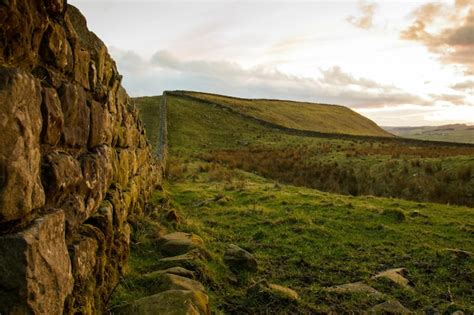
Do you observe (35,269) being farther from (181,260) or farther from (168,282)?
(181,260)

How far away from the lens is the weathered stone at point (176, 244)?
684 centimetres

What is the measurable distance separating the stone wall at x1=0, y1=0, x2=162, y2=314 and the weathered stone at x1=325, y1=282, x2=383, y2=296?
10.5 ft

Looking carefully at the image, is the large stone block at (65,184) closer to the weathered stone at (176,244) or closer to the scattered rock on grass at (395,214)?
the weathered stone at (176,244)

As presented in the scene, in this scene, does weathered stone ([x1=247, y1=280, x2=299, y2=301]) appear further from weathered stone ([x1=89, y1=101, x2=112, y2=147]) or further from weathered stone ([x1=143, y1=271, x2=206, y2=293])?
weathered stone ([x1=89, y1=101, x2=112, y2=147])

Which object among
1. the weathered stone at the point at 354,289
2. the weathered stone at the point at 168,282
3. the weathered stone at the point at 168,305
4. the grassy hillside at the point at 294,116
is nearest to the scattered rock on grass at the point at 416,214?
the weathered stone at the point at 354,289

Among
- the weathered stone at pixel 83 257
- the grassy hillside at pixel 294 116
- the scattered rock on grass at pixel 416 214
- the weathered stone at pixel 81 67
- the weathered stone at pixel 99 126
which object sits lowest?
the scattered rock on grass at pixel 416 214

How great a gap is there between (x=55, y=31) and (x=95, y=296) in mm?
2440

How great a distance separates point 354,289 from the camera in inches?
254

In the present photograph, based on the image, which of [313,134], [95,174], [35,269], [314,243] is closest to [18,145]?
[35,269]

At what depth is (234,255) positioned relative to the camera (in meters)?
7.29

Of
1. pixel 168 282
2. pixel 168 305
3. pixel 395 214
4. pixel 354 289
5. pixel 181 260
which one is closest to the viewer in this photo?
pixel 168 305

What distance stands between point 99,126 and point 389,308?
173 inches

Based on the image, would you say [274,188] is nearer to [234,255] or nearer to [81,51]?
[234,255]

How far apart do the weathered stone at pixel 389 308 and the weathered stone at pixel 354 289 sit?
15.5 inches
